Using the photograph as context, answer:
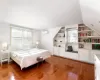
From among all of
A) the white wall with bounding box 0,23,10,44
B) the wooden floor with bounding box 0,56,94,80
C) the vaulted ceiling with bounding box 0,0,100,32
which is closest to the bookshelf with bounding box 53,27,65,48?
the vaulted ceiling with bounding box 0,0,100,32

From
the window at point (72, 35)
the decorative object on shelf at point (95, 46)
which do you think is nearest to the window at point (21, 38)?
the window at point (72, 35)

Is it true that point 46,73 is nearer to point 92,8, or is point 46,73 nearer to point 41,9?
point 41,9

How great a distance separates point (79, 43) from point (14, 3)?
3.69 meters

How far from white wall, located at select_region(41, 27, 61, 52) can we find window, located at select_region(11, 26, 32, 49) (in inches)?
46.1

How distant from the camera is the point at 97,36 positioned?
3416 millimetres

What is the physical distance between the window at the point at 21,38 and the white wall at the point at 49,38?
1.17m

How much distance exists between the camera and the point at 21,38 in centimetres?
443

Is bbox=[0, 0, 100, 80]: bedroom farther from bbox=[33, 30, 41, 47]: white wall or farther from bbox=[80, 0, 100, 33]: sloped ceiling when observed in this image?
bbox=[80, 0, 100, 33]: sloped ceiling

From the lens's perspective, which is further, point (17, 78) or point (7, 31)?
point (7, 31)

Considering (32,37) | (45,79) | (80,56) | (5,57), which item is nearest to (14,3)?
(45,79)

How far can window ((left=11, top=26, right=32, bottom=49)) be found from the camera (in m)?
3.99

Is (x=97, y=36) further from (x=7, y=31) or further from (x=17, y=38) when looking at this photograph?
(x=7, y=31)

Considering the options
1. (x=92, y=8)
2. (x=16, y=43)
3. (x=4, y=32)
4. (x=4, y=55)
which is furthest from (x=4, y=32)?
(x=92, y=8)

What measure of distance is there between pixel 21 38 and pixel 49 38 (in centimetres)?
210
